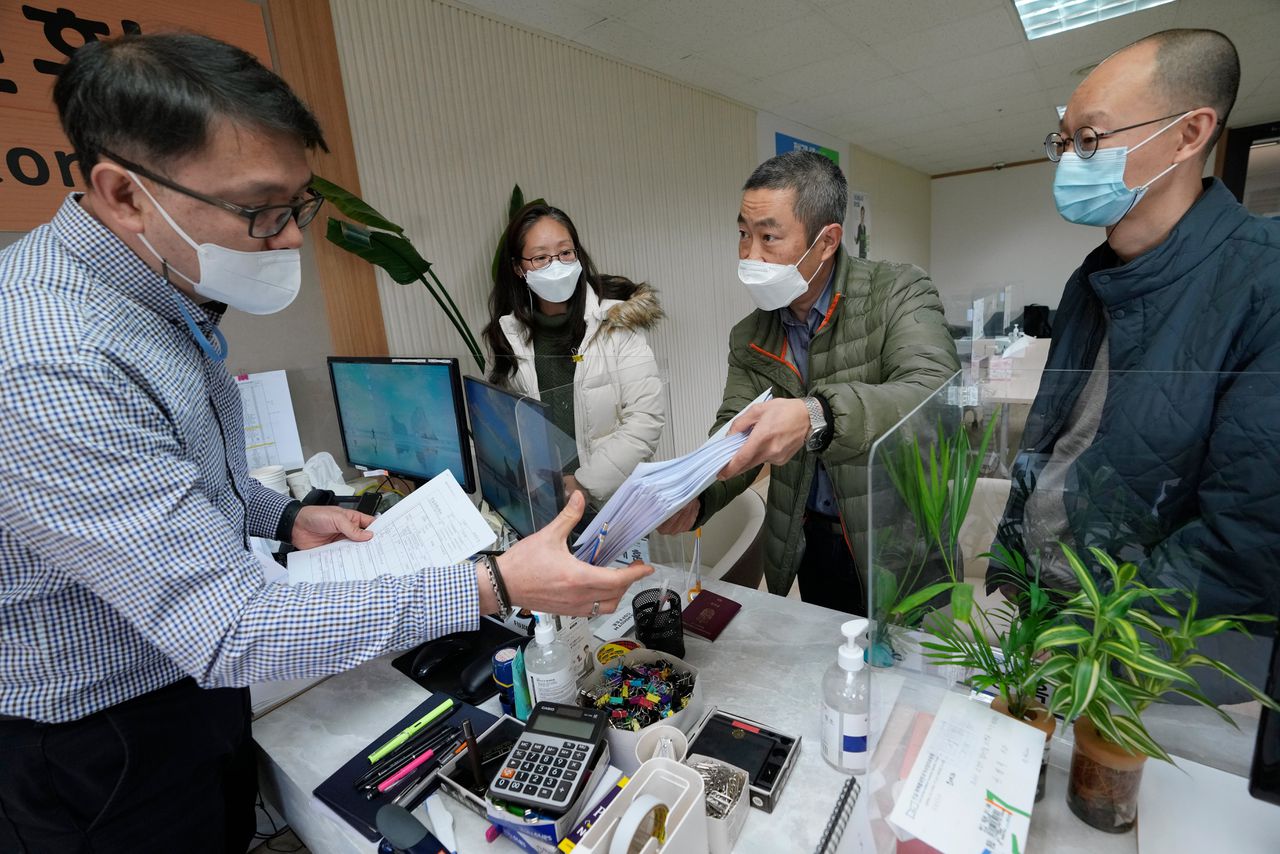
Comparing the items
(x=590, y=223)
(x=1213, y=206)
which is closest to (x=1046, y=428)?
(x=1213, y=206)

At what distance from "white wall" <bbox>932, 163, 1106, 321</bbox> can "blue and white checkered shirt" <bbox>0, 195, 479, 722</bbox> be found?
819 centimetres

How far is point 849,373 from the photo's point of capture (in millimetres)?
1412

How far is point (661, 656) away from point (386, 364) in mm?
1244

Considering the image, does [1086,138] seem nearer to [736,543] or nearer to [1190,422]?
[1190,422]

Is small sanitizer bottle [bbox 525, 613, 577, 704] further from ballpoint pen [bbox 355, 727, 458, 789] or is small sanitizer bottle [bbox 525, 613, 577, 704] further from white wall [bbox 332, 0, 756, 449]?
white wall [bbox 332, 0, 756, 449]

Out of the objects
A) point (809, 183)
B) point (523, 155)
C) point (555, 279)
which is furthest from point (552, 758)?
point (523, 155)

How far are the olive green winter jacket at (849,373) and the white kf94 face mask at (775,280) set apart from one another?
105 millimetres

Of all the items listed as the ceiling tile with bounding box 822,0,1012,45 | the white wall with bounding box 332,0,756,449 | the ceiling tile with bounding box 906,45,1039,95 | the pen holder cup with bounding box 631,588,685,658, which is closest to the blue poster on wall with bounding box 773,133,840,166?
the white wall with bounding box 332,0,756,449

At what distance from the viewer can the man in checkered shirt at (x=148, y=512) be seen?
62 centimetres

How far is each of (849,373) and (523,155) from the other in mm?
2120

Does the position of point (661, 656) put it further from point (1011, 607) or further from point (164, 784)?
point (164, 784)

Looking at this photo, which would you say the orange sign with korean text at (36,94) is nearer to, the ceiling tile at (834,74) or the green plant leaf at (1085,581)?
the green plant leaf at (1085,581)

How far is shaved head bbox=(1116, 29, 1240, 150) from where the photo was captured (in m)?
1.04

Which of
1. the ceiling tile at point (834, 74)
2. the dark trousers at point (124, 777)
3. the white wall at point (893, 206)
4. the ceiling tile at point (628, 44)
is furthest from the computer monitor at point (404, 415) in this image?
the white wall at point (893, 206)
